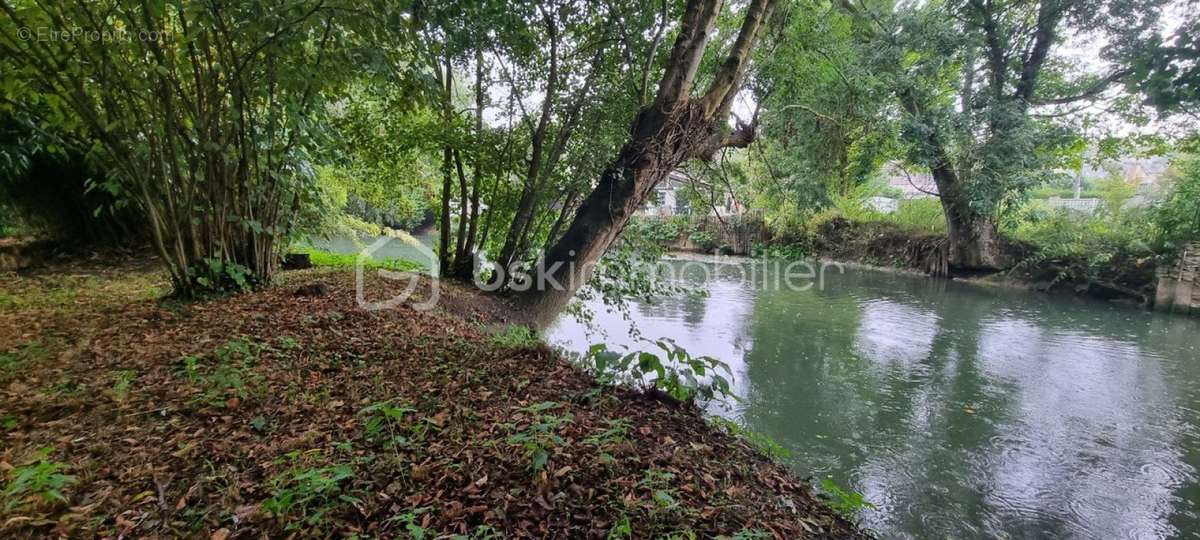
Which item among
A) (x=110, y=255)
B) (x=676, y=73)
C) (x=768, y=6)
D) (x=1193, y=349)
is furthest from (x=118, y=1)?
(x=1193, y=349)

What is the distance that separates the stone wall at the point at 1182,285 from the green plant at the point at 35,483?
45.4ft

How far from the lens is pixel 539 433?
1.94 m

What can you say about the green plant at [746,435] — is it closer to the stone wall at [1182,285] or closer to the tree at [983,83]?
the tree at [983,83]

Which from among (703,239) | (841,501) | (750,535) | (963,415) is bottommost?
(963,415)

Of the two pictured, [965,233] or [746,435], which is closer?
[746,435]

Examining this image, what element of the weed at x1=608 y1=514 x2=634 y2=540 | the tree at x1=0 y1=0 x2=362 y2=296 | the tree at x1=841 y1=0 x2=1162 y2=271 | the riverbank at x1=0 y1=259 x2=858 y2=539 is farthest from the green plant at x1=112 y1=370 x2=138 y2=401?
the tree at x1=841 y1=0 x2=1162 y2=271

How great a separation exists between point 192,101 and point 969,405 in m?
6.47

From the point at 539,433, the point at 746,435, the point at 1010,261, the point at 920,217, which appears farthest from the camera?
the point at 920,217

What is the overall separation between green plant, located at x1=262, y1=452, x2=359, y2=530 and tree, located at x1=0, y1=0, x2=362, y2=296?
2164 mm

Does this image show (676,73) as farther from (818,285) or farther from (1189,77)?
(818,285)

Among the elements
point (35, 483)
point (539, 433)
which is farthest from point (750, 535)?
point (35, 483)

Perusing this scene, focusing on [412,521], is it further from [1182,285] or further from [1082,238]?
[1082,238]

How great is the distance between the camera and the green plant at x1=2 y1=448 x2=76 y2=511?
1.41 metres

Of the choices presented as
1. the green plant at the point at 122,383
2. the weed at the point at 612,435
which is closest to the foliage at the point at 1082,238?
the weed at the point at 612,435
